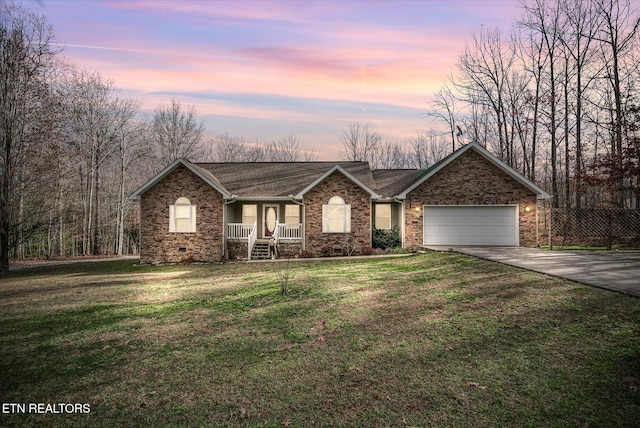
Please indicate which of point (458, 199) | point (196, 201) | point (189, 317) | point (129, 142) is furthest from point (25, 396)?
point (129, 142)

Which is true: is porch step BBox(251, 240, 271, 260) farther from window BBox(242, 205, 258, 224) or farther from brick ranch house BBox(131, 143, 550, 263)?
window BBox(242, 205, 258, 224)

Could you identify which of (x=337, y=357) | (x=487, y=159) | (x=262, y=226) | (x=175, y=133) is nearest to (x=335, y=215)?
(x=262, y=226)

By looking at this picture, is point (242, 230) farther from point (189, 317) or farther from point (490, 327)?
point (490, 327)

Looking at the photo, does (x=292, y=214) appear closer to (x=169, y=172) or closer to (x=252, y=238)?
(x=252, y=238)

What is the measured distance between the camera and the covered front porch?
62.5 ft

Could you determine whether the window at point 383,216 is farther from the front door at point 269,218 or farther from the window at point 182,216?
the window at point 182,216

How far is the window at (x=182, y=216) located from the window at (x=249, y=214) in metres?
3.26

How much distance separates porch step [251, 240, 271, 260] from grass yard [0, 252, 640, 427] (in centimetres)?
942

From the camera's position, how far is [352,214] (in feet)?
62.3

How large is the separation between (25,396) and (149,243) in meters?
15.1

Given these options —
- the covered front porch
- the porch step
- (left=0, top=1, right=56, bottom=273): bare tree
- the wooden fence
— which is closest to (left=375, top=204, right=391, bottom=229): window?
the covered front porch

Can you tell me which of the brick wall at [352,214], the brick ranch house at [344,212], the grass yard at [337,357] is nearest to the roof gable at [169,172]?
the brick ranch house at [344,212]

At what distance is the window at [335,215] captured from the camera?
62.5ft

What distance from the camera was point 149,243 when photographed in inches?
734
